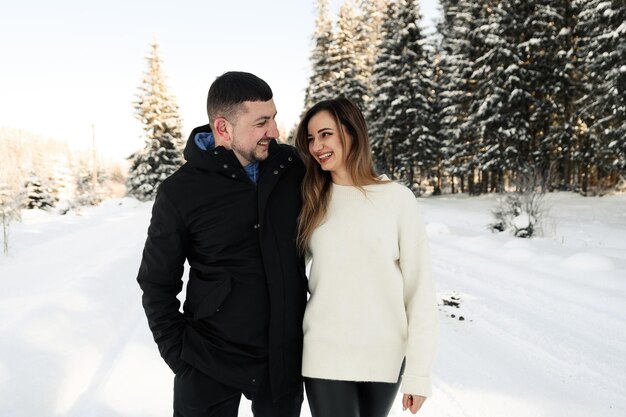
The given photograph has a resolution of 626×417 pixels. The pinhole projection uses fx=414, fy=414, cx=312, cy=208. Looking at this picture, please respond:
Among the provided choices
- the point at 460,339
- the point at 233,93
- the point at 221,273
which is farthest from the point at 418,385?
the point at 460,339

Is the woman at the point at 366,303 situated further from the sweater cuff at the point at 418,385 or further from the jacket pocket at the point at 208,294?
the jacket pocket at the point at 208,294

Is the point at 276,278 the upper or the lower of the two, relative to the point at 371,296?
upper

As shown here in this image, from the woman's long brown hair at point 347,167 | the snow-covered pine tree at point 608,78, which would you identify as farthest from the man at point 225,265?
the snow-covered pine tree at point 608,78

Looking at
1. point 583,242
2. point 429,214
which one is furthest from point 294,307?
point 429,214

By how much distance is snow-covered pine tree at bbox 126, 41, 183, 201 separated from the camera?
112ft

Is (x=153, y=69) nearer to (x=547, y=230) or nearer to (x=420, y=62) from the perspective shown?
(x=420, y=62)

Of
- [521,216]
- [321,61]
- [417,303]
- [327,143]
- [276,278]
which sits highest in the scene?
[321,61]

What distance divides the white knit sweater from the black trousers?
271 millimetres

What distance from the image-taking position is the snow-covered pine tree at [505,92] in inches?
797

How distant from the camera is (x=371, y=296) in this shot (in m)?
2.05

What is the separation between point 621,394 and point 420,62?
24.5 meters

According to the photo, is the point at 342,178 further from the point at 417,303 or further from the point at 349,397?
the point at 349,397

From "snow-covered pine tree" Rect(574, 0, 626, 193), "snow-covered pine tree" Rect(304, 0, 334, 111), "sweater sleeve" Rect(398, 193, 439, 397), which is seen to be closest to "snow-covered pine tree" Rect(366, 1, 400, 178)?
"snow-covered pine tree" Rect(304, 0, 334, 111)

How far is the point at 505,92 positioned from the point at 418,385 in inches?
849
